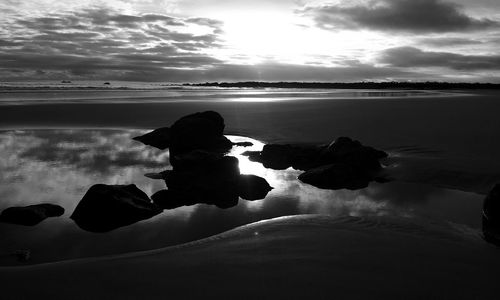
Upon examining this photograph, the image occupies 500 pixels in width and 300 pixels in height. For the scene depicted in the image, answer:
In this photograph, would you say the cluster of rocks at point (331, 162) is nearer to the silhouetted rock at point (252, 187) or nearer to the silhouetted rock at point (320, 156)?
the silhouetted rock at point (320, 156)

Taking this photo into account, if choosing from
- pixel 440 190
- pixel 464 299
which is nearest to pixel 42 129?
pixel 440 190

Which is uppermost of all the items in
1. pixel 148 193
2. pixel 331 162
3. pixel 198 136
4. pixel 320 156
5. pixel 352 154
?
pixel 352 154

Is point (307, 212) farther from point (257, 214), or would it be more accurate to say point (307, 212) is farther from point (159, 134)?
point (159, 134)

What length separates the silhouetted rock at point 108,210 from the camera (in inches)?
261

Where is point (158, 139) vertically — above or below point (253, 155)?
above

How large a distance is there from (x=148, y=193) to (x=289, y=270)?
471 cm

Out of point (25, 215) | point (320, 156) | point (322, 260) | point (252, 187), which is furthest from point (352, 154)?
point (25, 215)

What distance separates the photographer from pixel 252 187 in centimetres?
884

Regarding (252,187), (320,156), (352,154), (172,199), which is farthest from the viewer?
(320,156)

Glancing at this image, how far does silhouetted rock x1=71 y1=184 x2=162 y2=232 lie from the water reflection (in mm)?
196

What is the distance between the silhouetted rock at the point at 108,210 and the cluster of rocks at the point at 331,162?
4.16 m

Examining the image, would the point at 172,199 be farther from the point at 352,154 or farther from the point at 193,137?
the point at 193,137

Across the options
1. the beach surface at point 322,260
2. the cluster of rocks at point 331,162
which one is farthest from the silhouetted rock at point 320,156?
the beach surface at point 322,260

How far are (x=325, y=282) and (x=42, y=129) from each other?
17.9 metres
